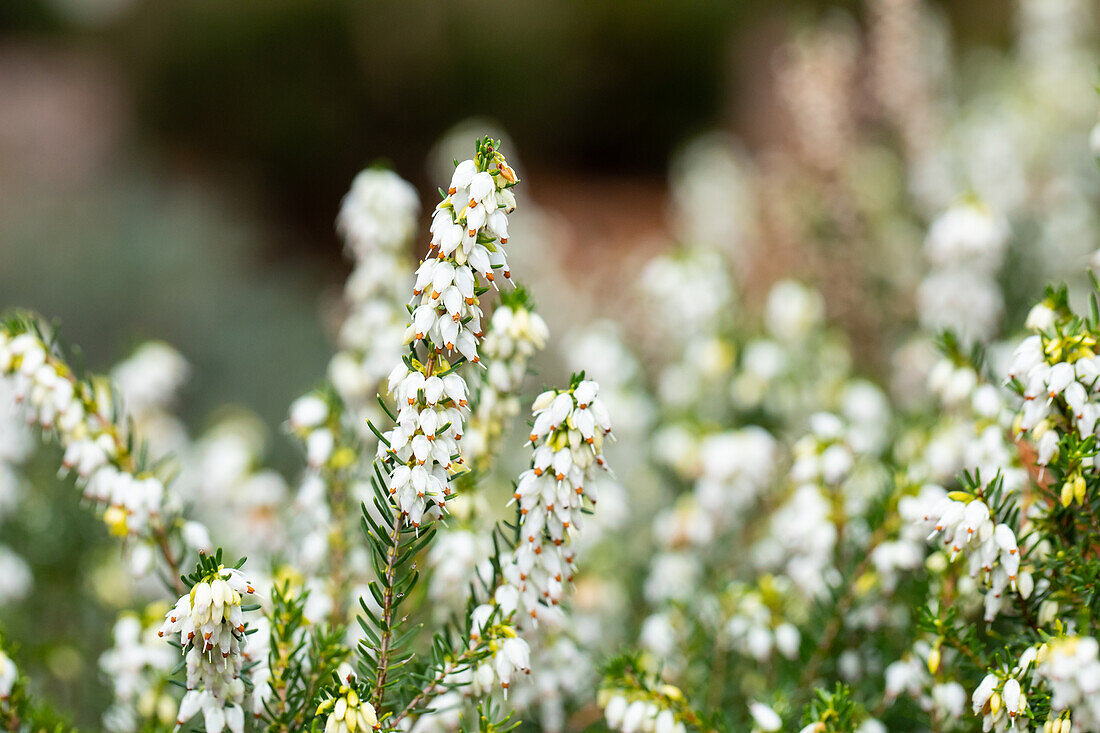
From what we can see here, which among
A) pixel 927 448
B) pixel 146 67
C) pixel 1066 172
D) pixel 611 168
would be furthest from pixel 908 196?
pixel 146 67

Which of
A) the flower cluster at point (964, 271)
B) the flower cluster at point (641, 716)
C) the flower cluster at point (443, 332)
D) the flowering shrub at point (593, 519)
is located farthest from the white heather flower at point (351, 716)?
the flower cluster at point (964, 271)

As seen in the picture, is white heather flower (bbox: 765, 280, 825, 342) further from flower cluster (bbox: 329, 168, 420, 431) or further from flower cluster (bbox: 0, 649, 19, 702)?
flower cluster (bbox: 0, 649, 19, 702)

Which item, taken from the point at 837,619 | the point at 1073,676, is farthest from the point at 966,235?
the point at 1073,676

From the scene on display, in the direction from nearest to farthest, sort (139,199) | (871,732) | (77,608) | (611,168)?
(871,732) → (77,608) → (139,199) → (611,168)

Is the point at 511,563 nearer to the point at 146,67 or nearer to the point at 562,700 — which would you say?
the point at 562,700

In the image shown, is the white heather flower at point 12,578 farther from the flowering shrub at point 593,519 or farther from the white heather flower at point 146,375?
the white heather flower at point 146,375

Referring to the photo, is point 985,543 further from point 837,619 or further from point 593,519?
point 593,519
